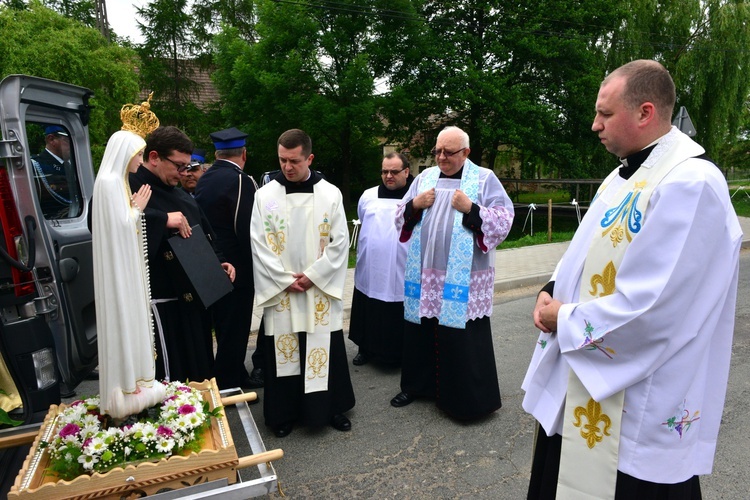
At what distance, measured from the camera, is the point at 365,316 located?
17.7 feet

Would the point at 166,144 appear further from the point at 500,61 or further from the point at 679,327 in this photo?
the point at 500,61

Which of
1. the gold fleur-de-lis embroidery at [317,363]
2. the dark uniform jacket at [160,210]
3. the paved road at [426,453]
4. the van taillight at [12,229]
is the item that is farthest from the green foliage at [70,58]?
the gold fleur-de-lis embroidery at [317,363]

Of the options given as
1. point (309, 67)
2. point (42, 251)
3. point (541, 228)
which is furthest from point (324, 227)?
point (541, 228)

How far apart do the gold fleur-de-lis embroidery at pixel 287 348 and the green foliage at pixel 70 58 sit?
9.30 meters

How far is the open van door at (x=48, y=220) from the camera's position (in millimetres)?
3221

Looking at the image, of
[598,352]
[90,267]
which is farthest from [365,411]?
[598,352]

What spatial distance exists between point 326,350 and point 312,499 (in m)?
1.05

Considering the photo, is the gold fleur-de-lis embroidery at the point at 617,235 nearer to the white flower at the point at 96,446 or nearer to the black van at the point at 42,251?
the white flower at the point at 96,446

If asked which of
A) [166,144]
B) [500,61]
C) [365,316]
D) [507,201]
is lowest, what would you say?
[365,316]

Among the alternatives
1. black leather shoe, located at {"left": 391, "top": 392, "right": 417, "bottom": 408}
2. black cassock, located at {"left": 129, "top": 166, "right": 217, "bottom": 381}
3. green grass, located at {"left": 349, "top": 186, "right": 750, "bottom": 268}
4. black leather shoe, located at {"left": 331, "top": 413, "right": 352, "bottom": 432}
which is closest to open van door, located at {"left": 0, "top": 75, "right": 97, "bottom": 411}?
black cassock, located at {"left": 129, "top": 166, "right": 217, "bottom": 381}

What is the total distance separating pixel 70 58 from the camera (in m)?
10.6

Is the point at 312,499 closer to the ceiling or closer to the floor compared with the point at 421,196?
closer to the floor

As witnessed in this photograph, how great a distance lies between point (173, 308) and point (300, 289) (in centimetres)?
84

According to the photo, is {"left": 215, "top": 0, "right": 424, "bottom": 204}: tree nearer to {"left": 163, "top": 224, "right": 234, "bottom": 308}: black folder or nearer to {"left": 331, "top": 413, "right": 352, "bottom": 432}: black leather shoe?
{"left": 331, "top": 413, "right": 352, "bottom": 432}: black leather shoe
